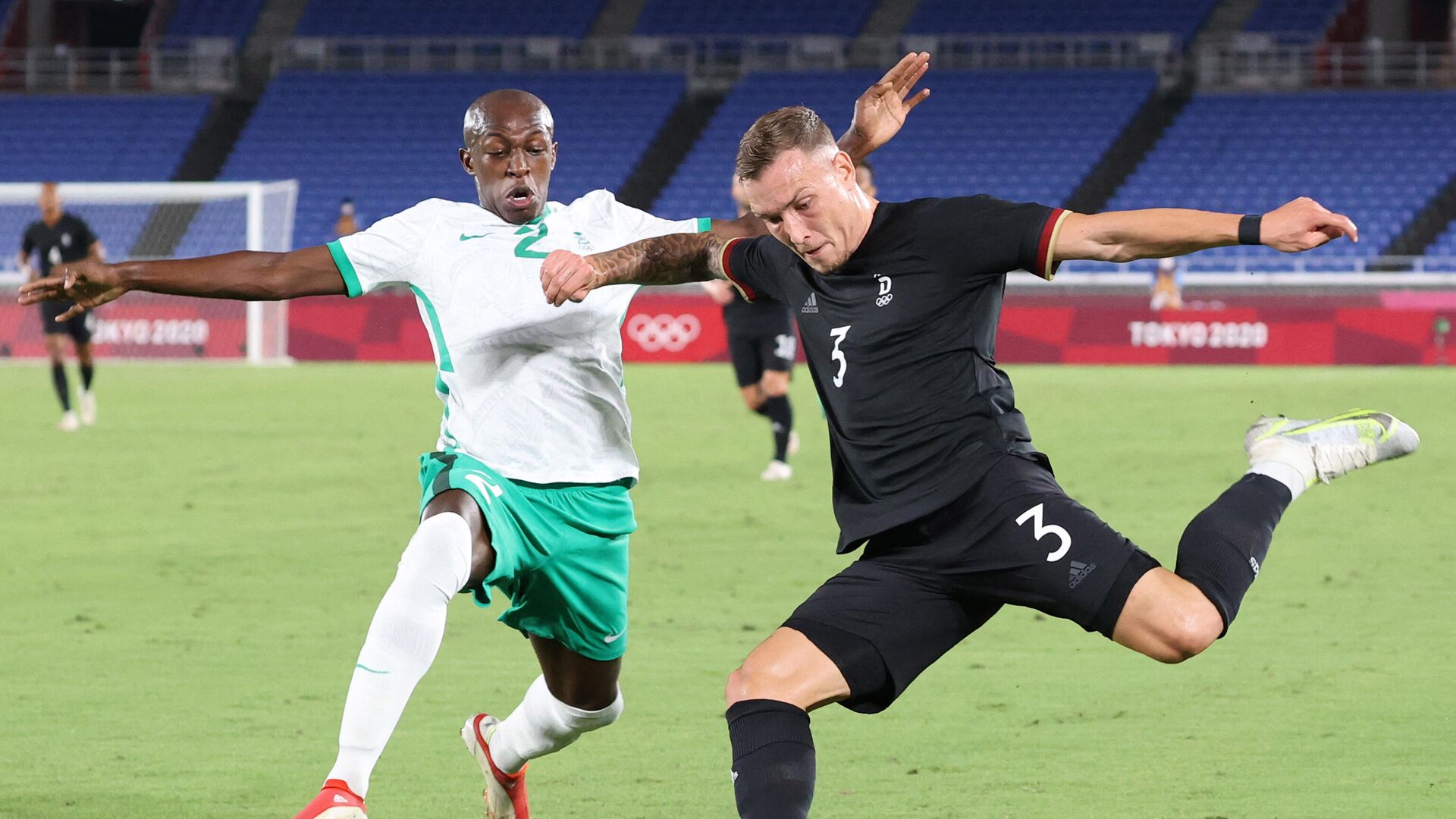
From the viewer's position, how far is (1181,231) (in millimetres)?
4125

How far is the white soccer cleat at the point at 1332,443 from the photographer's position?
4996 mm

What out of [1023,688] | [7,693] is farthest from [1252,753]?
[7,693]

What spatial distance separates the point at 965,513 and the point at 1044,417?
13509mm

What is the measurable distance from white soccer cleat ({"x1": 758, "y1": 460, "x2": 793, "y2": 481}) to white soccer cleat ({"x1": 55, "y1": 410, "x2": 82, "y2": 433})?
7230mm

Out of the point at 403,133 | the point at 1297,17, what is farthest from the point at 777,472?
the point at 1297,17

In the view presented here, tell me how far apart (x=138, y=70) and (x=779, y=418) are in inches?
1291

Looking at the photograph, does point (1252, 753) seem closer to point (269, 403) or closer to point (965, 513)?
point (965, 513)

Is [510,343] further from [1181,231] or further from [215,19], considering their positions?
[215,19]

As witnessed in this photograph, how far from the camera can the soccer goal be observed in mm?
27500

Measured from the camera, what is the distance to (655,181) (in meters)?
36.9

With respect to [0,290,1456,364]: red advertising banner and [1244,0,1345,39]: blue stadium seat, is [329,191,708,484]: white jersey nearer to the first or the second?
[0,290,1456,364]: red advertising banner

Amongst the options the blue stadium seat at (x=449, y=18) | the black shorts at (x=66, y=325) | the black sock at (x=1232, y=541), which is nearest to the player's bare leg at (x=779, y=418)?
the black shorts at (x=66, y=325)

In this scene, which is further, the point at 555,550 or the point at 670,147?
the point at 670,147

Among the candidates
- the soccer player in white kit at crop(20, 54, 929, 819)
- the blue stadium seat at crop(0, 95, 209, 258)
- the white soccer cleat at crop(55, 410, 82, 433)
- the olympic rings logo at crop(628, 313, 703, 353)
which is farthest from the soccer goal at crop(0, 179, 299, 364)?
the soccer player in white kit at crop(20, 54, 929, 819)
